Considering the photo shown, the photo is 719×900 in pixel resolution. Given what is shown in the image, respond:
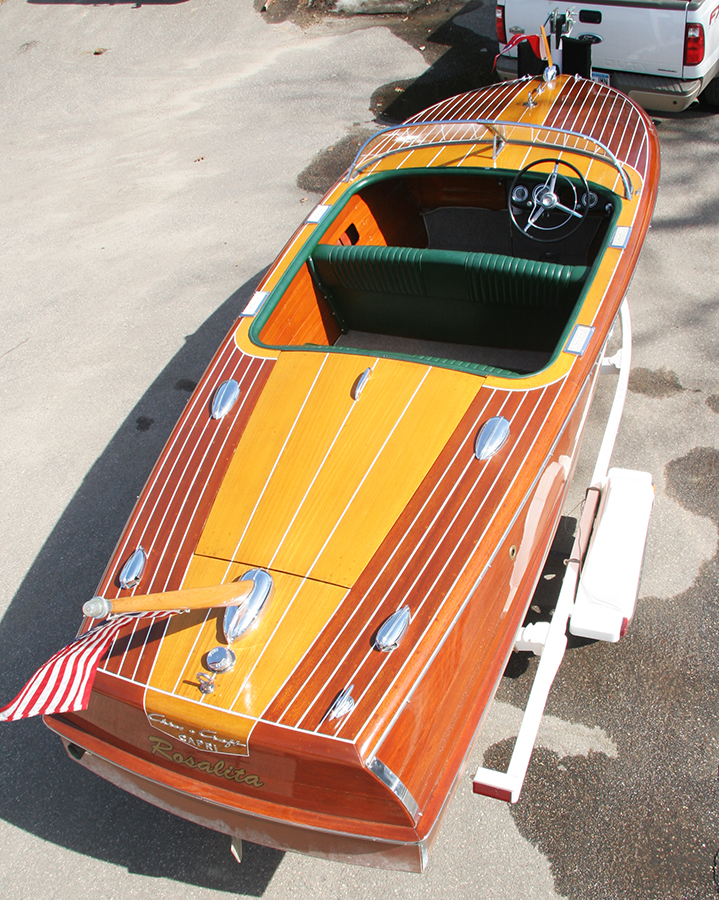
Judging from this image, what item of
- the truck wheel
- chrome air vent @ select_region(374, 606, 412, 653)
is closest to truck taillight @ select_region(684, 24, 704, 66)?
the truck wheel

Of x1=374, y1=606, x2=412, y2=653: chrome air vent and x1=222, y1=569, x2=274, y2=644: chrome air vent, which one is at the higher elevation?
x1=222, y1=569, x2=274, y2=644: chrome air vent

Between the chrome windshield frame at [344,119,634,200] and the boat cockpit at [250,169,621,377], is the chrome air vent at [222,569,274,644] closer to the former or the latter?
the boat cockpit at [250,169,621,377]

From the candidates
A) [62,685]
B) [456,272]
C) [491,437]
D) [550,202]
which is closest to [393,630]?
[491,437]

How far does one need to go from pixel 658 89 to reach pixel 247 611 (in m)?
5.36

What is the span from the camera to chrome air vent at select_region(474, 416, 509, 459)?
9.05 ft

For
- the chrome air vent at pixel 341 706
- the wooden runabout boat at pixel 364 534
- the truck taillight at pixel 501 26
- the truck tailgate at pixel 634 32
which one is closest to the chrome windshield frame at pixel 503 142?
the wooden runabout boat at pixel 364 534

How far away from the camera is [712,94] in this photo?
629cm

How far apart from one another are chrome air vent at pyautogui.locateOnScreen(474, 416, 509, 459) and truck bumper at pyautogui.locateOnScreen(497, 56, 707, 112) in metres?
4.17

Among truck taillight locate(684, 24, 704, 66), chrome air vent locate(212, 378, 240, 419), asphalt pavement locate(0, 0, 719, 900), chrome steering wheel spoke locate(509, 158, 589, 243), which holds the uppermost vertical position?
truck taillight locate(684, 24, 704, 66)

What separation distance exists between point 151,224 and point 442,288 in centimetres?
401

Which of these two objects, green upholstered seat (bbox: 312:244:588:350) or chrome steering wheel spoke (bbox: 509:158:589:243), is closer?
green upholstered seat (bbox: 312:244:588:350)

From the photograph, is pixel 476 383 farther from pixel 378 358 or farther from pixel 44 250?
pixel 44 250

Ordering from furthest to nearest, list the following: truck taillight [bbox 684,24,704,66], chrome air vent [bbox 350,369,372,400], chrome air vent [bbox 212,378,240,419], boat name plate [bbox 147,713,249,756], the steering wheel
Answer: truck taillight [bbox 684,24,704,66] < the steering wheel < chrome air vent [bbox 212,378,240,419] < chrome air vent [bbox 350,369,372,400] < boat name plate [bbox 147,713,249,756]

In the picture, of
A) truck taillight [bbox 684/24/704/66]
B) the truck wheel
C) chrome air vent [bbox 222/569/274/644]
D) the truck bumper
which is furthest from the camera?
the truck wheel
